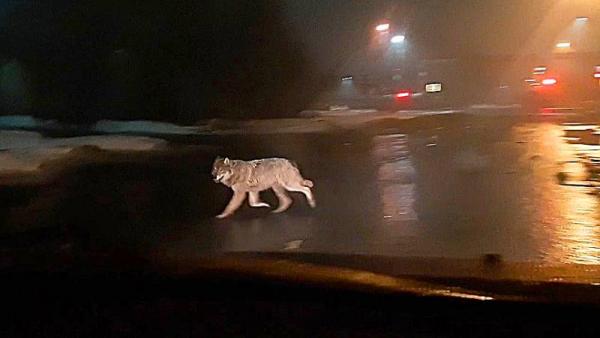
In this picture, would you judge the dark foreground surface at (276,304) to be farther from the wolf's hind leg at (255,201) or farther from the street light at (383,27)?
the street light at (383,27)

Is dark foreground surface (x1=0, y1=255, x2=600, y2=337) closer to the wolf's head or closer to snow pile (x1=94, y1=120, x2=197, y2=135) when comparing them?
the wolf's head

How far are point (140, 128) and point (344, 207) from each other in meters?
18.4

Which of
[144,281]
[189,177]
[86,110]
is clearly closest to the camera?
[144,281]

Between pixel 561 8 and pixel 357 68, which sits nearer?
pixel 561 8

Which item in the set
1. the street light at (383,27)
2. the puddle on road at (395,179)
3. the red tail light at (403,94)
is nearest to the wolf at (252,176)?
the puddle on road at (395,179)

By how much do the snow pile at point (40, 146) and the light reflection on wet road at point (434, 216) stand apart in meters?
6.04

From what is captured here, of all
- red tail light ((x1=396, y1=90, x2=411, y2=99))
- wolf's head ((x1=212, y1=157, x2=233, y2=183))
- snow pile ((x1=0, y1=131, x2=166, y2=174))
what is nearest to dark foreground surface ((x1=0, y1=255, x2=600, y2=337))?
wolf's head ((x1=212, y1=157, x2=233, y2=183))

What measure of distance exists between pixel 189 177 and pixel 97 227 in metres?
4.96

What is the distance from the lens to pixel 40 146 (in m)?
21.9

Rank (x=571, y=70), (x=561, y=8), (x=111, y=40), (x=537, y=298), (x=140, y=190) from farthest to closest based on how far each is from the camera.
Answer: (x=561, y=8)
(x=571, y=70)
(x=111, y=40)
(x=140, y=190)
(x=537, y=298)

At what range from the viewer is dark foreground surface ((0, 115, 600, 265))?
9469 mm

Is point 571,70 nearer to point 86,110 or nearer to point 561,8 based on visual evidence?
point 561,8

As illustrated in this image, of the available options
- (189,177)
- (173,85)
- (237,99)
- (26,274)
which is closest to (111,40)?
(173,85)

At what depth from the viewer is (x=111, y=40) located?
2936cm
